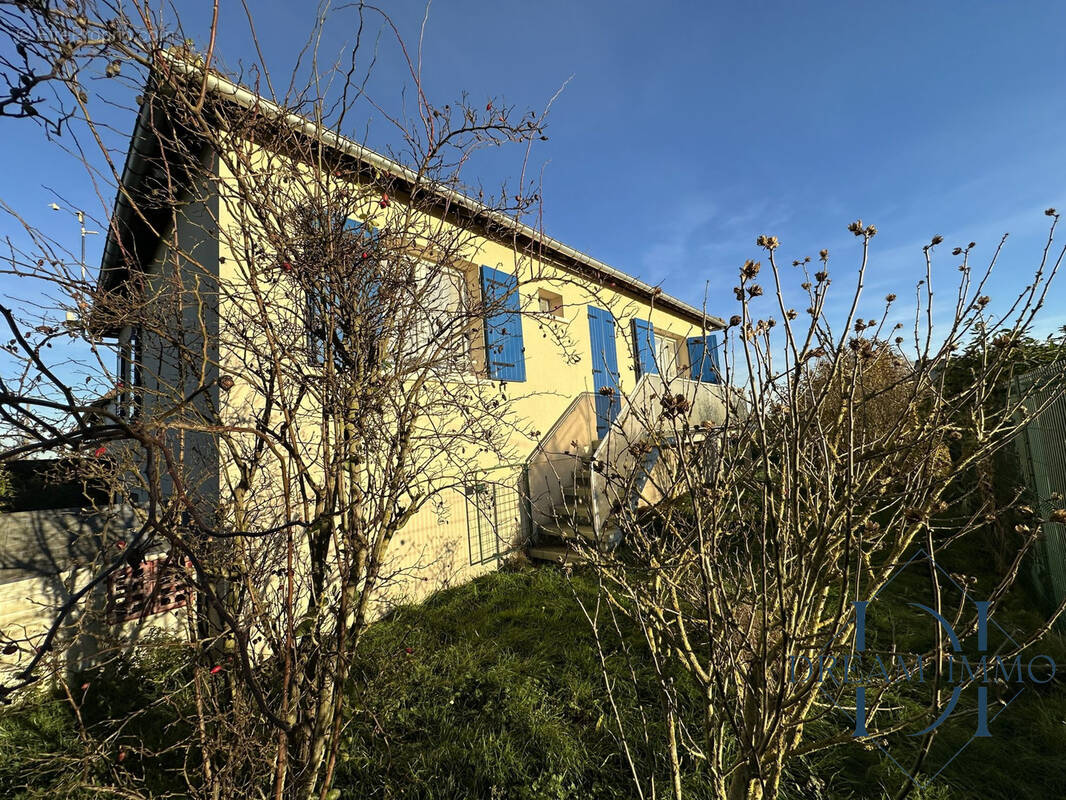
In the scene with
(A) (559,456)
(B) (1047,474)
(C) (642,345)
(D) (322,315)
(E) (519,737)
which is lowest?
(E) (519,737)


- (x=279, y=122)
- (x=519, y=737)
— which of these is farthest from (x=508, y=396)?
(x=279, y=122)

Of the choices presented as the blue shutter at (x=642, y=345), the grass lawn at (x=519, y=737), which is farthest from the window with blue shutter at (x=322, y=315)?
the grass lawn at (x=519, y=737)

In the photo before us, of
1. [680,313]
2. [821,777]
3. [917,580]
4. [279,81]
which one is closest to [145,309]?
[279,81]

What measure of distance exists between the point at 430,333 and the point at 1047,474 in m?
6.05

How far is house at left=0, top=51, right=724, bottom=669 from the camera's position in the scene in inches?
86.1

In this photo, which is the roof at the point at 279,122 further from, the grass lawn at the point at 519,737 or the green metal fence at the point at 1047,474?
the green metal fence at the point at 1047,474

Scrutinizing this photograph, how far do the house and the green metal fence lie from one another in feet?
10.2

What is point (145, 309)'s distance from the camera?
2660 mm

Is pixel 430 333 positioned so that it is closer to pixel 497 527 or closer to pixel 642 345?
pixel 497 527

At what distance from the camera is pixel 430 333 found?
3691 mm

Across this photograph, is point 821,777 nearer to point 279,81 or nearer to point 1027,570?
point 1027,570

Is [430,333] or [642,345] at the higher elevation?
[642,345]

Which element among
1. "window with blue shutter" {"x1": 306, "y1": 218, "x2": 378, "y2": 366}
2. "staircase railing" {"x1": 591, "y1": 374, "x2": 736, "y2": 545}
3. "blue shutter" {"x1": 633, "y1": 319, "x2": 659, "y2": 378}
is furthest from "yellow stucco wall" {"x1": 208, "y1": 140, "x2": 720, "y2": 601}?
"window with blue shutter" {"x1": 306, "y1": 218, "x2": 378, "y2": 366}

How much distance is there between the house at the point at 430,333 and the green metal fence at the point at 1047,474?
310cm
